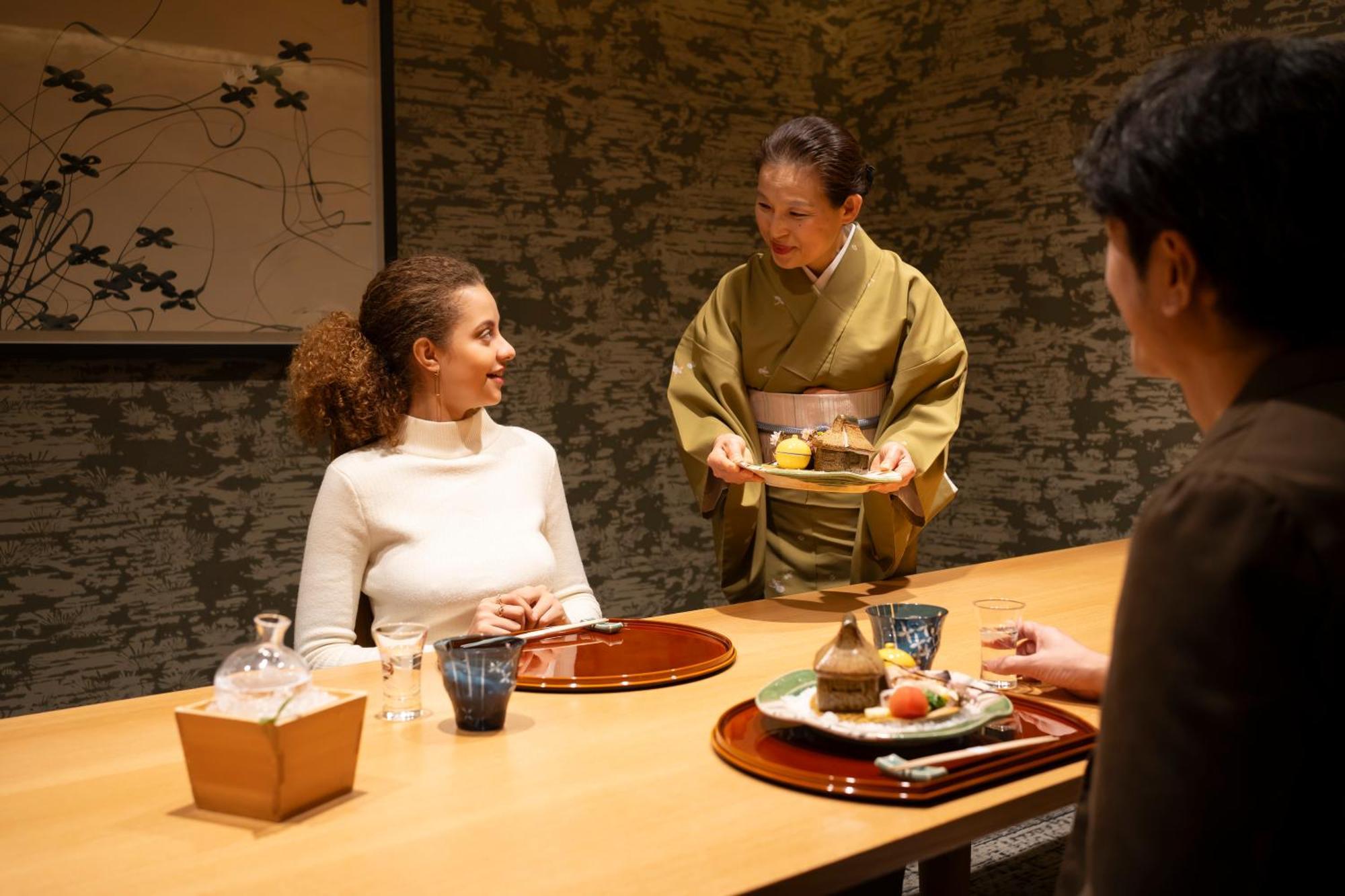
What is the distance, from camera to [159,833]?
45.9 inches

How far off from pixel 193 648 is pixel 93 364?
2.81 ft

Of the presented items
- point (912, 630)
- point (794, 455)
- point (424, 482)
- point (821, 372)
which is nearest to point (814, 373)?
point (821, 372)

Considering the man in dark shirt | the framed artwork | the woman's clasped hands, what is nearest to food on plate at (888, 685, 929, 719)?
the man in dark shirt

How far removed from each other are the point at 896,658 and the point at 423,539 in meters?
0.94

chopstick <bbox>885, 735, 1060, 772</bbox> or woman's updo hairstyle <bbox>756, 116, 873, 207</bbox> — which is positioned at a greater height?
woman's updo hairstyle <bbox>756, 116, 873, 207</bbox>

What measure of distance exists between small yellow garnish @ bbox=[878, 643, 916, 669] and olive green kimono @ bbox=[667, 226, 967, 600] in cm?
89

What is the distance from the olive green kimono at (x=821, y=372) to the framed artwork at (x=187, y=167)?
1396 mm

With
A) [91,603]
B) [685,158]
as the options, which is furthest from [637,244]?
[91,603]

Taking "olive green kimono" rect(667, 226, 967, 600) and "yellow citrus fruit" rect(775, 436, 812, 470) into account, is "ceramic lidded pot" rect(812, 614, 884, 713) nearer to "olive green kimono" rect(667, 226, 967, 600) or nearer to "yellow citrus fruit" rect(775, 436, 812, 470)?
"yellow citrus fruit" rect(775, 436, 812, 470)

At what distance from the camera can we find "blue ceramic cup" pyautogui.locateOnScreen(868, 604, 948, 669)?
1.59 m

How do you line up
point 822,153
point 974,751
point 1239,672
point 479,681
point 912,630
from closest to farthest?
1. point 1239,672
2. point 974,751
3. point 479,681
4. point 912,630
5. point 822,153

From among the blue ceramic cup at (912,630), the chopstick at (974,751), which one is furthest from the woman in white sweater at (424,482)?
the chopstick at (974,751)

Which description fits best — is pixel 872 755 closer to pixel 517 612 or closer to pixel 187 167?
pixel 517 612

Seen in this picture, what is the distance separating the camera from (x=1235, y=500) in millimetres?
712
